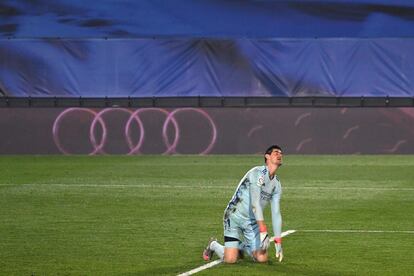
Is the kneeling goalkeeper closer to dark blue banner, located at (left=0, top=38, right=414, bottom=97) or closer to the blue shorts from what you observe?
the blue shorts

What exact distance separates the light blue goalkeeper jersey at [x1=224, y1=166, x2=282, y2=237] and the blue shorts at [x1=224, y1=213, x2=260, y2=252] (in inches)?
2.2

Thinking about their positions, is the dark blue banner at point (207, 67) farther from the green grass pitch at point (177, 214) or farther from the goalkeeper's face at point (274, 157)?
the goalkeeper's face at point (274, 157)

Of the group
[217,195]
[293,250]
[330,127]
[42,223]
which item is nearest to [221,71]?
[330,127]

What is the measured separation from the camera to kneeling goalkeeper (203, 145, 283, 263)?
14.6 m

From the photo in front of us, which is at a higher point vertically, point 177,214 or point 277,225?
point 277,225

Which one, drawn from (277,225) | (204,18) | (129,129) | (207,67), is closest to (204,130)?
(129,129)

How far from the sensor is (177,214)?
20.7 metres

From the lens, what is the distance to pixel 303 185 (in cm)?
2675

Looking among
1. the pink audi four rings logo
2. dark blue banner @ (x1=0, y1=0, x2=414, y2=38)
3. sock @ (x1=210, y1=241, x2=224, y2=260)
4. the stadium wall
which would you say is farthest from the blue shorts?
dark blue banner @ (x1=0, y1=0, x2=414, y2=38)

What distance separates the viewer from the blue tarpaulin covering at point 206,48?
123 ft

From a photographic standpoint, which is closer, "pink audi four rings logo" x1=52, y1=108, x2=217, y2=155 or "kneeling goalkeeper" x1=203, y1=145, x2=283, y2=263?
"kneeling goalkeeper" x1=203, y1=145, x2=283, y2=263

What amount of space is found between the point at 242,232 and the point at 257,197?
26.5 inches

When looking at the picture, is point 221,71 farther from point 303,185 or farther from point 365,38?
point 303,185

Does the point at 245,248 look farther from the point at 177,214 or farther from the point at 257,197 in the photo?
the point at 177,214
